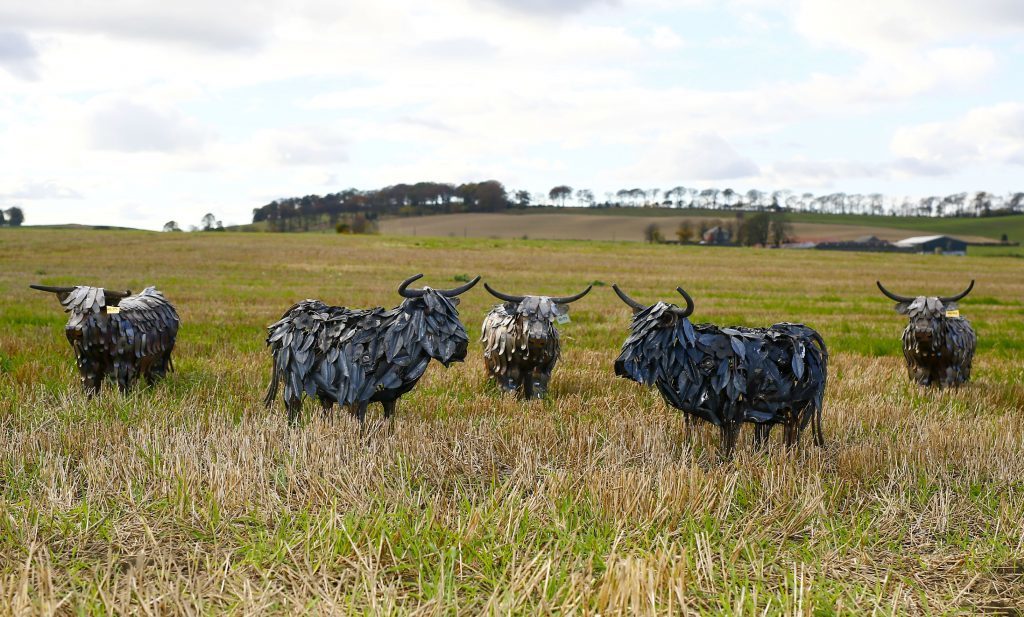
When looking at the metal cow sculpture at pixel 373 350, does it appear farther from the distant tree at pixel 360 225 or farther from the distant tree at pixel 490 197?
the distant tree at pixel 490 197

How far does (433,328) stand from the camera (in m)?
6.54

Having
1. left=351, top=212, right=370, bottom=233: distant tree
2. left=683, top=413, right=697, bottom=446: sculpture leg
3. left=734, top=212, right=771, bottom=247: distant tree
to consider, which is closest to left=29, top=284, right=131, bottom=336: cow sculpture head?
left=683, top=413, right=697, bottom=446: sculpture leg

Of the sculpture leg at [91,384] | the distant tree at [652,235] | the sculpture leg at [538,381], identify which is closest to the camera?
the sculpture leg at [91,384]

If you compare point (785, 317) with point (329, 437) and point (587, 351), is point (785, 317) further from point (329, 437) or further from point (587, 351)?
point (329, 437)

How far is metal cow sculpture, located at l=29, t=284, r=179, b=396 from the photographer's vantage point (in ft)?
25.7

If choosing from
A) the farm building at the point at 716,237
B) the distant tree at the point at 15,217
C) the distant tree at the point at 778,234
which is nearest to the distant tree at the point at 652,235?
the farm building at the point at 716,237

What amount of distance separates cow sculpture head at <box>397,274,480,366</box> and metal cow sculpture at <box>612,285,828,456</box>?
4.54 feet

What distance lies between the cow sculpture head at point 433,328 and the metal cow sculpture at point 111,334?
A: 132 inches

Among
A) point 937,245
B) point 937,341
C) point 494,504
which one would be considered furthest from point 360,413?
point 937,245

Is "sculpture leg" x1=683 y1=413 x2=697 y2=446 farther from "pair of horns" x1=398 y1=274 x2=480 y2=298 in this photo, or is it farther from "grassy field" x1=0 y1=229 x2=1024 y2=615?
"pair of horns" x1=398 y1=274 x2=480 y2=298

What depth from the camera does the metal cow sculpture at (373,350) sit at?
6.50 meters

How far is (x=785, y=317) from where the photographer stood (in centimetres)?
1766

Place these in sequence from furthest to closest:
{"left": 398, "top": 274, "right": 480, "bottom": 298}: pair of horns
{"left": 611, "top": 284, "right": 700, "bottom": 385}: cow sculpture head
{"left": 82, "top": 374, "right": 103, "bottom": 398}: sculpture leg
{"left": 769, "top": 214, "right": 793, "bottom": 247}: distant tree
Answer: {"left": 769, "top": 214, "right": 793, "bottom": 247}: distant tree, {"left": 82, "top": 374, "right": 103, "bottom": 398}: sculpture leg, {"left": 398, "top": 274, "right": 480, "bottom": 298}: pair of horns, {"left": 611, "top": 284, "right": 700, "bottom": 385}: cow sculpture head

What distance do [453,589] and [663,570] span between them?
3.55 ft
